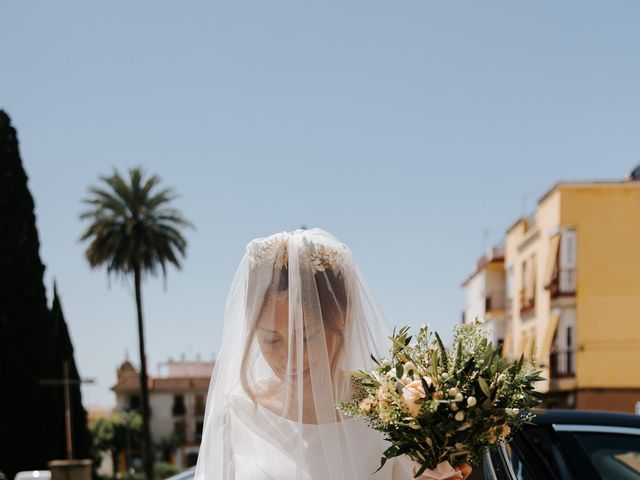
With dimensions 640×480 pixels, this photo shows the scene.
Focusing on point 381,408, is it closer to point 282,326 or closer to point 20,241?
point 282,326

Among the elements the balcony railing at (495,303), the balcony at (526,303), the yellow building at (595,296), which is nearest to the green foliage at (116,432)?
the balcony railing at (495,303)

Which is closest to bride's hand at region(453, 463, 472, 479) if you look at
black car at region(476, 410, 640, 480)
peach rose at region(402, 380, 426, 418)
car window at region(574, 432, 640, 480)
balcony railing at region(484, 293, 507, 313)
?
peach rose at region(402, 380, 426, 418)

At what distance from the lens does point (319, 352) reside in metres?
2.83

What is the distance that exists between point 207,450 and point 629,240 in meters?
31.3

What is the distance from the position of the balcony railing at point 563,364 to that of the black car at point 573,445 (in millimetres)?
29417

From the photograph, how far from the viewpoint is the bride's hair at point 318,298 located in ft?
9.34

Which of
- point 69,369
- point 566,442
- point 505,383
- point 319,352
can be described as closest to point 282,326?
point 319,352

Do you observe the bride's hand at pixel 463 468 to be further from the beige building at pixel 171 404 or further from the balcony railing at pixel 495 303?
the beige building at pixel 171 404

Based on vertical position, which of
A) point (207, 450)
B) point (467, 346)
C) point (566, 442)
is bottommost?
point (566, 442)

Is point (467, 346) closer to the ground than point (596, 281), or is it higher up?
higher up

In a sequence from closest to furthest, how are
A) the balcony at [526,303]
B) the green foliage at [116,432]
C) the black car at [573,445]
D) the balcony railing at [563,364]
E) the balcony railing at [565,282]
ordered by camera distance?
the black car at [573,445] < the balcony railing at [563,364] < the balcony railing at [565,282] < the balcony at [526,303] < the green foliage at [116,432]

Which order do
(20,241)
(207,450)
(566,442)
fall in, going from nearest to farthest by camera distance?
1. (207,450)
2. (566,442)
3. (20,241)

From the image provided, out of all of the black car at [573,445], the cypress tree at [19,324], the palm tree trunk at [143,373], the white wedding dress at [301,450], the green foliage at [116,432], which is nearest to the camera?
the white wedding dress at [301,450]

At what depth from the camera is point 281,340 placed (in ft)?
9.37
